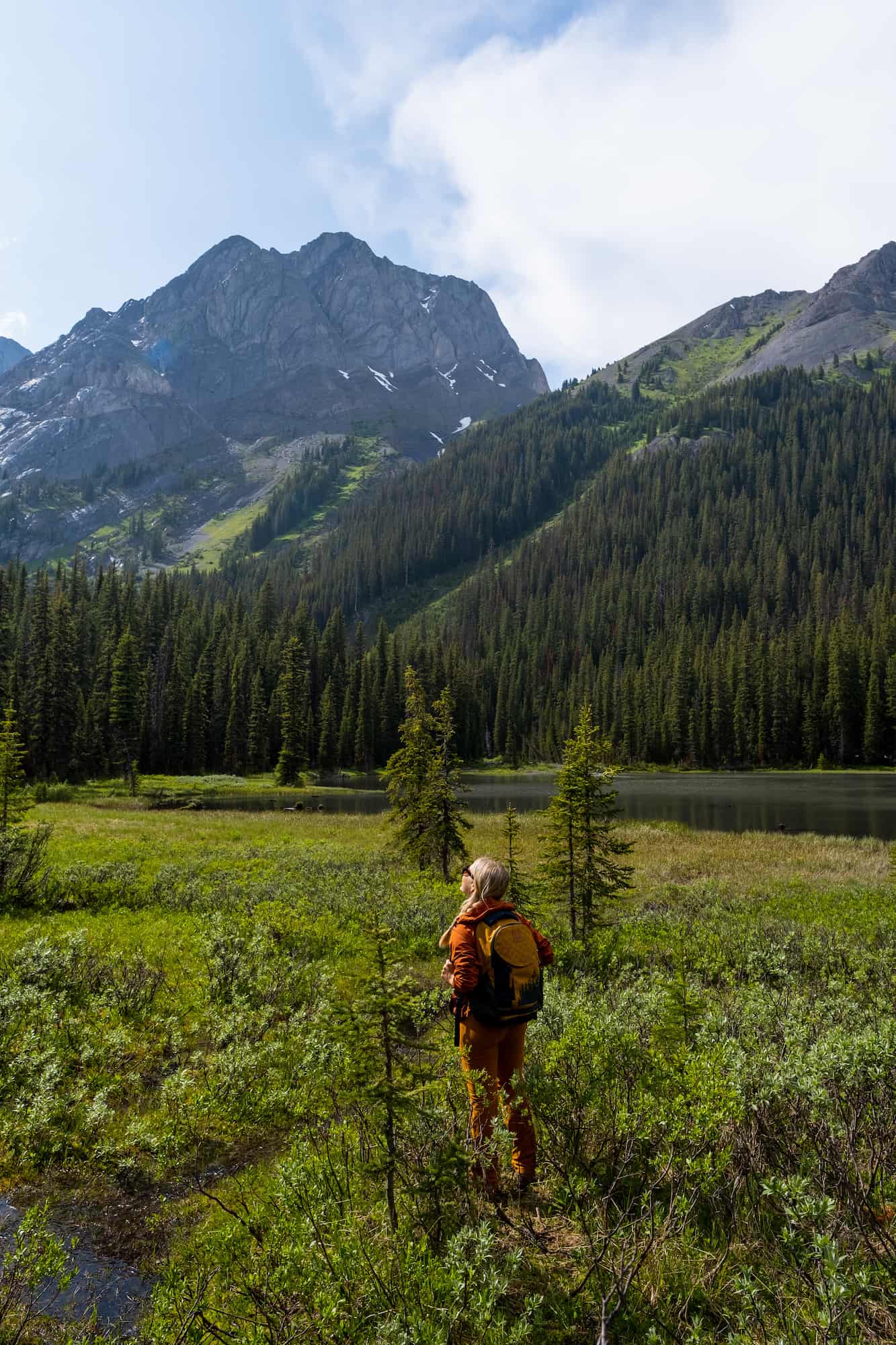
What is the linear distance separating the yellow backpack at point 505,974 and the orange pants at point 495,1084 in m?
0.16

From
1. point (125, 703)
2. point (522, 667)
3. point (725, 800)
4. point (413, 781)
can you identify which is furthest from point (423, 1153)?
point (522, 667)

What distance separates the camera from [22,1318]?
13.4 feet

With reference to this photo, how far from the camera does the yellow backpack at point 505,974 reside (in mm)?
5203

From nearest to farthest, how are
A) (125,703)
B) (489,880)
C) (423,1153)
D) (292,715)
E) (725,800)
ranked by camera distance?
(423,1153) → (489,880) → (725,800) → (125,703) → (292,715)

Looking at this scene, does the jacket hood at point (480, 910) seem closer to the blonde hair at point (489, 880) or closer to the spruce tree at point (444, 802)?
the blonde hair at point (489, 880)

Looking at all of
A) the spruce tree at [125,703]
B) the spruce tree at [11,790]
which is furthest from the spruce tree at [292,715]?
the spruce tree at [11,790]

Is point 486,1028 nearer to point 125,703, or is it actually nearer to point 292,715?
point 125,703

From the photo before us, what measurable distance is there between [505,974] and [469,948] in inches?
13.9

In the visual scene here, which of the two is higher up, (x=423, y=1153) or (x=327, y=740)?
(x=327, y=740)

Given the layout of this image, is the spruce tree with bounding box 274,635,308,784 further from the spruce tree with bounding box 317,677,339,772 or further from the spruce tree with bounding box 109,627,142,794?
the spruce tree with bounding box 109,627,142,794

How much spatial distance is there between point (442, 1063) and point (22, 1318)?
3.09 meters

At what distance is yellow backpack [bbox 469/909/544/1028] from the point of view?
5.20 metres

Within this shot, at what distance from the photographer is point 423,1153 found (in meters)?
5.07

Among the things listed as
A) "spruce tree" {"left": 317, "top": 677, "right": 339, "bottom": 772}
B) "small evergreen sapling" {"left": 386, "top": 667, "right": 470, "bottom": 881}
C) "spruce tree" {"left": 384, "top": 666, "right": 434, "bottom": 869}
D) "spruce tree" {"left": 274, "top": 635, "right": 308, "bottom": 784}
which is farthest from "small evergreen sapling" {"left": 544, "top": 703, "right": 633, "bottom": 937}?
"spruce tree" {"left": 317, "top": 677, "right": 339, "bottom": 772}
